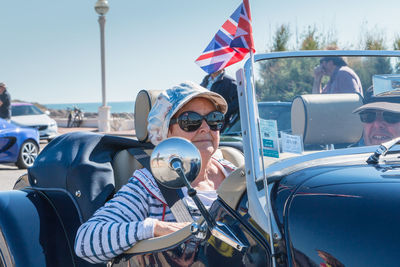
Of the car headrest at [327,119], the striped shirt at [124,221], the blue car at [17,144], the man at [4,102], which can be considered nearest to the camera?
the car headrest at [327,119]

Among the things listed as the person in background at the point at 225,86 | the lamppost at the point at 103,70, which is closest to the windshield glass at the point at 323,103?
the person in background at the point at 225,86

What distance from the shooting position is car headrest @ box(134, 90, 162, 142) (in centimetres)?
262

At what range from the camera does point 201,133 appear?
236 cm

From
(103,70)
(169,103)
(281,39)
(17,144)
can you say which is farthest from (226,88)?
(103,70)

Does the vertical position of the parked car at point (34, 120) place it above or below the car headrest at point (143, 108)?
above

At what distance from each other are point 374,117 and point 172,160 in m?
0.88

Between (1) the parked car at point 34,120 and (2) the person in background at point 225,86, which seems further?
(1) the parked car at point 34,120

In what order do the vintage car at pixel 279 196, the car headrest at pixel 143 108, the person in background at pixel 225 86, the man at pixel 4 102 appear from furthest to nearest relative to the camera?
the man at pixel 4 102 < the person in background at pixel 225 86 < the car headrest at pixel 143 108 < the vintage car at pixel 279 196

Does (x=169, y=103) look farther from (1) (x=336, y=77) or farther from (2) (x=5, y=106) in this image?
(2) (x=5, y=106)

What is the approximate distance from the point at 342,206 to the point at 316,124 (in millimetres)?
551

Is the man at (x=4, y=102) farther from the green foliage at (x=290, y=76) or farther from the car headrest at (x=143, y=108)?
the green foliage at (x=290, y=76)

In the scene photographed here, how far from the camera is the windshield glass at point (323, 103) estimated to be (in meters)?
1.81

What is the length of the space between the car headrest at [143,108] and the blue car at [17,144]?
8.31 metres

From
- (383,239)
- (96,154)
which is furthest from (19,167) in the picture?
(383,239)
